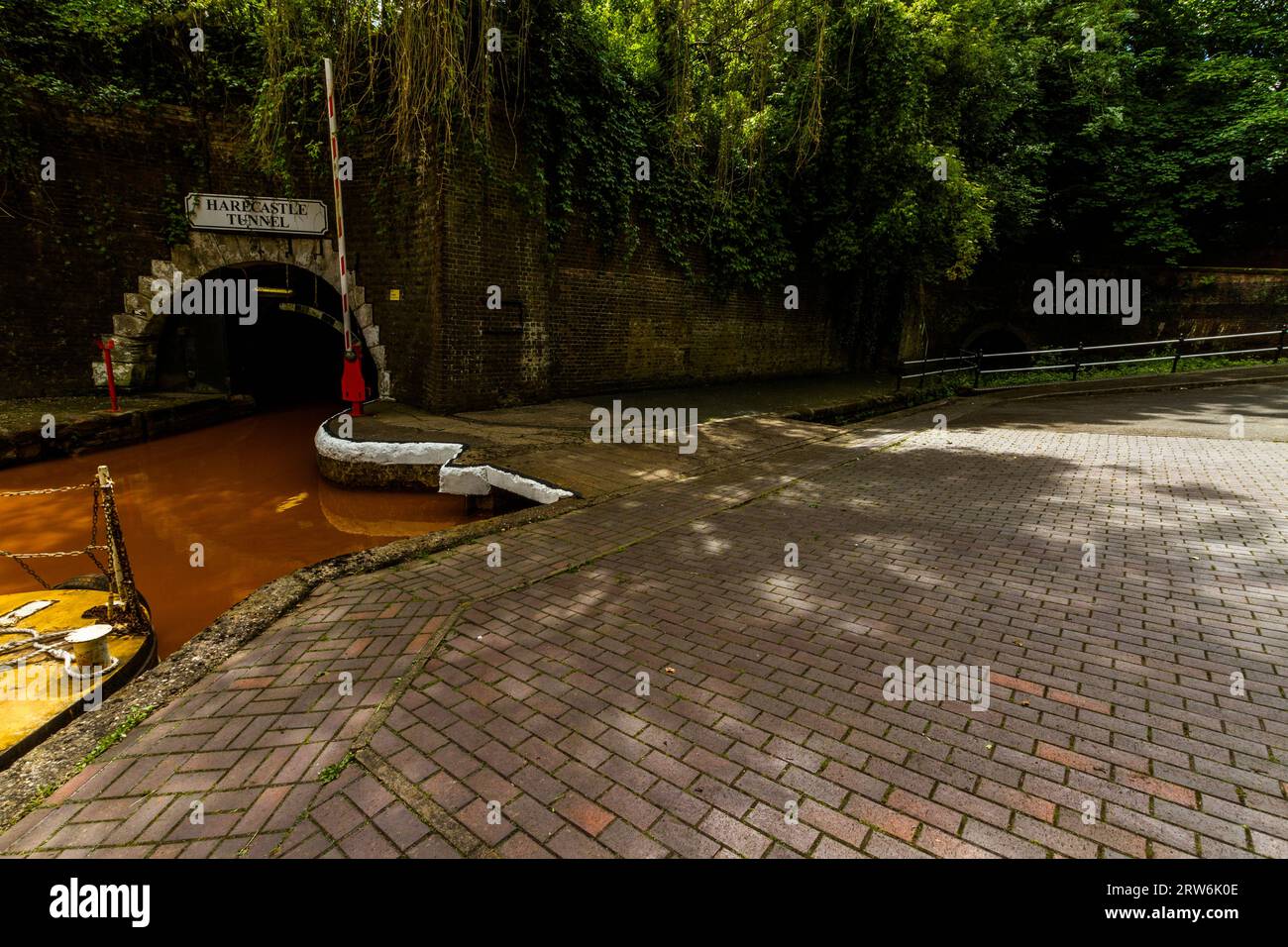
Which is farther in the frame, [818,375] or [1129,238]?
[1129,238]

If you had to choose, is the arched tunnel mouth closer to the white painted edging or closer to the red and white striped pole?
the red and white striped pole

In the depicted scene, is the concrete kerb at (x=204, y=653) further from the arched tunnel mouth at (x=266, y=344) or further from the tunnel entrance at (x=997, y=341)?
the tunnel entrance at (x=997, y=341)

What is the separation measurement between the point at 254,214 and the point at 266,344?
5211 mm

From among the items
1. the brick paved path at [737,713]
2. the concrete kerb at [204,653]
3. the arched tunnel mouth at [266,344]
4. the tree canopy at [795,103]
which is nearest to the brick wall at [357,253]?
the tree canopy at [795,103]

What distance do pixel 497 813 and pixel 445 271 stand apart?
943cm

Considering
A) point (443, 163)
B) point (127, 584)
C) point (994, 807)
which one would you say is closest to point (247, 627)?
point (127, 584)

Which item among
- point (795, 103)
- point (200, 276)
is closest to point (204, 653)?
point (200, 276)

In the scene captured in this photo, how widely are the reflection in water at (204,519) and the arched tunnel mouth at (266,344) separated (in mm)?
2798

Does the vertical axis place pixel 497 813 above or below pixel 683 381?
below

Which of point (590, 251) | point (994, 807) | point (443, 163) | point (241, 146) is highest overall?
point (241, 146)

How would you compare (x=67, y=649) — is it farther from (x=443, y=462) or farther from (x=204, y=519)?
(x=443, y=462)

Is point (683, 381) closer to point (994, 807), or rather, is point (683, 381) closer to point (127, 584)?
point (127, 584)

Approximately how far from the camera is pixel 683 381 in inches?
604

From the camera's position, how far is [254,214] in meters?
11.0
